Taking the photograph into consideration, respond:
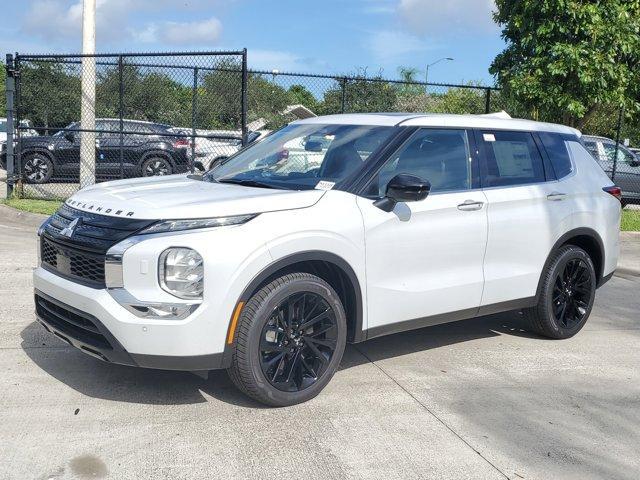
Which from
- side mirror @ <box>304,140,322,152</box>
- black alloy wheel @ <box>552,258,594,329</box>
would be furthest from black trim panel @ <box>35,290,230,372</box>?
black alloy wheel @ <box>552,258,594,329</box>

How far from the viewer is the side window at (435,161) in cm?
502

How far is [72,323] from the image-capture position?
433 centimetres

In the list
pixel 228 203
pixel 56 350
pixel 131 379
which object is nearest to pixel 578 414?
pixel 228 203

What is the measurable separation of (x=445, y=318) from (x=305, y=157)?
61.0 inches

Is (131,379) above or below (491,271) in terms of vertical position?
below

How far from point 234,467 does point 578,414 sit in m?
2.29

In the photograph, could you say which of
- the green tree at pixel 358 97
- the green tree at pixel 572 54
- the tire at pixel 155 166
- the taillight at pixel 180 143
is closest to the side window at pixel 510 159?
the green tree at pixel 572 54

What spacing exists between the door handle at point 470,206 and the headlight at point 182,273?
2.08 m

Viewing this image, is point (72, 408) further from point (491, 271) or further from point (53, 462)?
point (491, 271)

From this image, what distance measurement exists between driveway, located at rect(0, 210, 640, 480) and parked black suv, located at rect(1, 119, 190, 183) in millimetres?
10637

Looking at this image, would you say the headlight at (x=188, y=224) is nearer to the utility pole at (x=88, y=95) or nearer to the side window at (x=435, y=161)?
the side window at (x=435, y=161)

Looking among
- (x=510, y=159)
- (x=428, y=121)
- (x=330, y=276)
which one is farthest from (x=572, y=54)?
(x=330, y=276)

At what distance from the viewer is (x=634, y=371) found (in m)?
5.59

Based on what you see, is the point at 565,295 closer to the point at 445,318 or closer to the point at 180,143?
the point at 445,318
